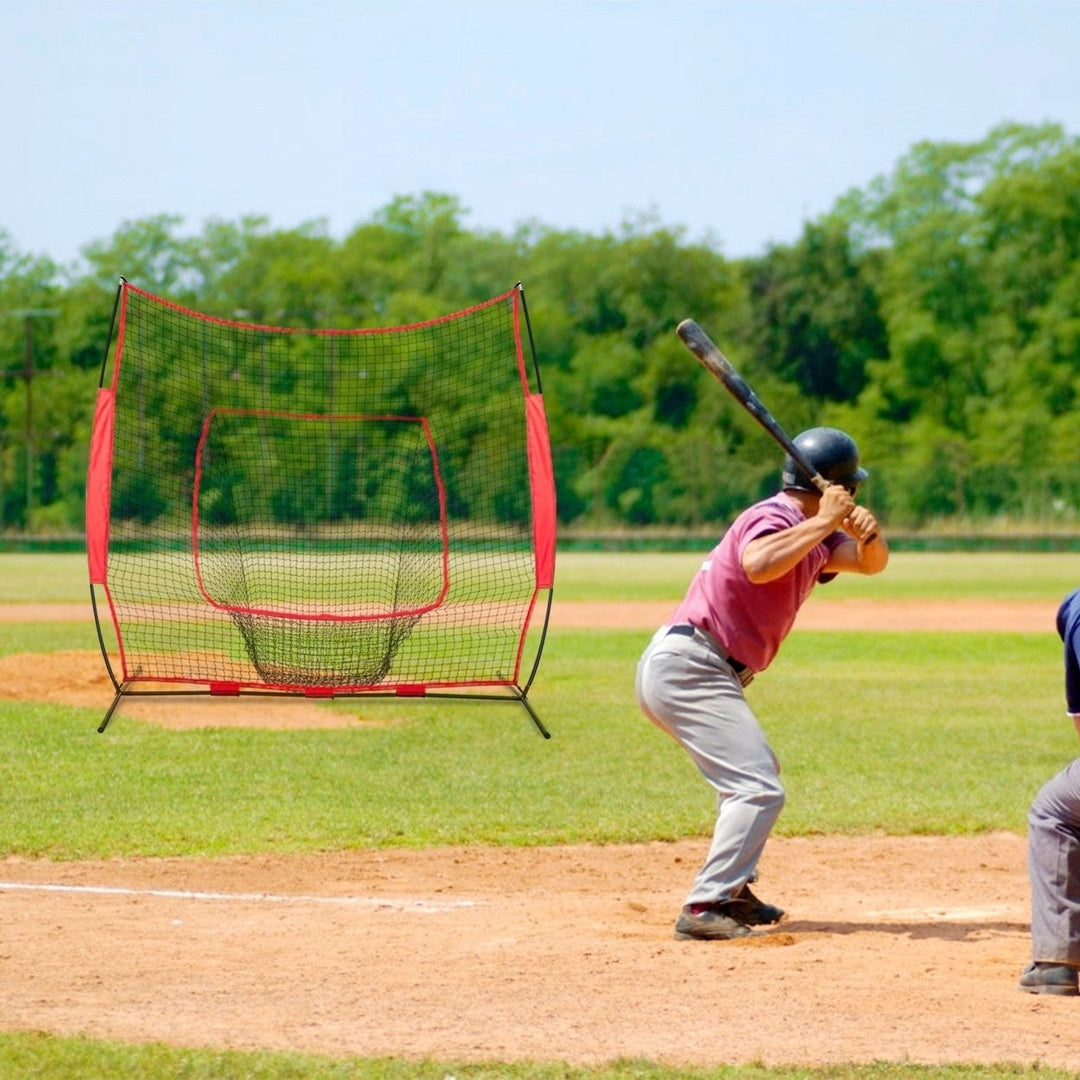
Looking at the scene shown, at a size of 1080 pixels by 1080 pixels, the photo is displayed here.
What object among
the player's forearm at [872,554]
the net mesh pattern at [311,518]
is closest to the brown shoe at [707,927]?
the player's forearm at [872,554]

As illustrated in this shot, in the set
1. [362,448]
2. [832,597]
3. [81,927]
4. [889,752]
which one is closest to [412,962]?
[81,927]

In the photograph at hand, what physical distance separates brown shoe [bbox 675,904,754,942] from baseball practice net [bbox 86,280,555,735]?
1.37 metres

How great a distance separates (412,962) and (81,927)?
1.56 metres

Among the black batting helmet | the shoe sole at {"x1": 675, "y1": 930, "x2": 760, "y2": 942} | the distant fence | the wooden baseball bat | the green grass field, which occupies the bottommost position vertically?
the distant fence

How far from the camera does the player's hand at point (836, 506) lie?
610 cm

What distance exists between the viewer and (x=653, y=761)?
1236 cm

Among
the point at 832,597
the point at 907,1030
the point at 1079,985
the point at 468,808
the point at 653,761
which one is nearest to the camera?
the point at 907,1030

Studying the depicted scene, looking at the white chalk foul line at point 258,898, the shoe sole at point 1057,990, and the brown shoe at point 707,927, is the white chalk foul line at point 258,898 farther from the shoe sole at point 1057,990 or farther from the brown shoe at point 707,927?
the shoe sole at point 1057,990

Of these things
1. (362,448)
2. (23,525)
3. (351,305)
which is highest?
(351,305)

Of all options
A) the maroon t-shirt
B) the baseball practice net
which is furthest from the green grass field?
the maroon t-shirt

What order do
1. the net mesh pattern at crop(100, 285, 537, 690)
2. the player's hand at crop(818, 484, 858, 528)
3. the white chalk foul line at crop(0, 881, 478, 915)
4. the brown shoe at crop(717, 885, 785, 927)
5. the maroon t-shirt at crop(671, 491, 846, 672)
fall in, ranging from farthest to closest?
the net mesh pattern at crop(100, 285, 537, 690) < the white chalk foul line at crop(0, 881, 478, 915) < the brown shoe at crop(717, 885, 785, 927) < the maroon t-shirt at crop(671, 491, 846, 672) < the player's hand at crop(818, 484, 858, 528)

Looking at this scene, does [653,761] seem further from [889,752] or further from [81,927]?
[81,927]

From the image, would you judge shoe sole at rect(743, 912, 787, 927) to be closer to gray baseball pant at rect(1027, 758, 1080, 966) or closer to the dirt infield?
the dirt infield

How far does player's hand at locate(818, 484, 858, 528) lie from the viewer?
610 cm
